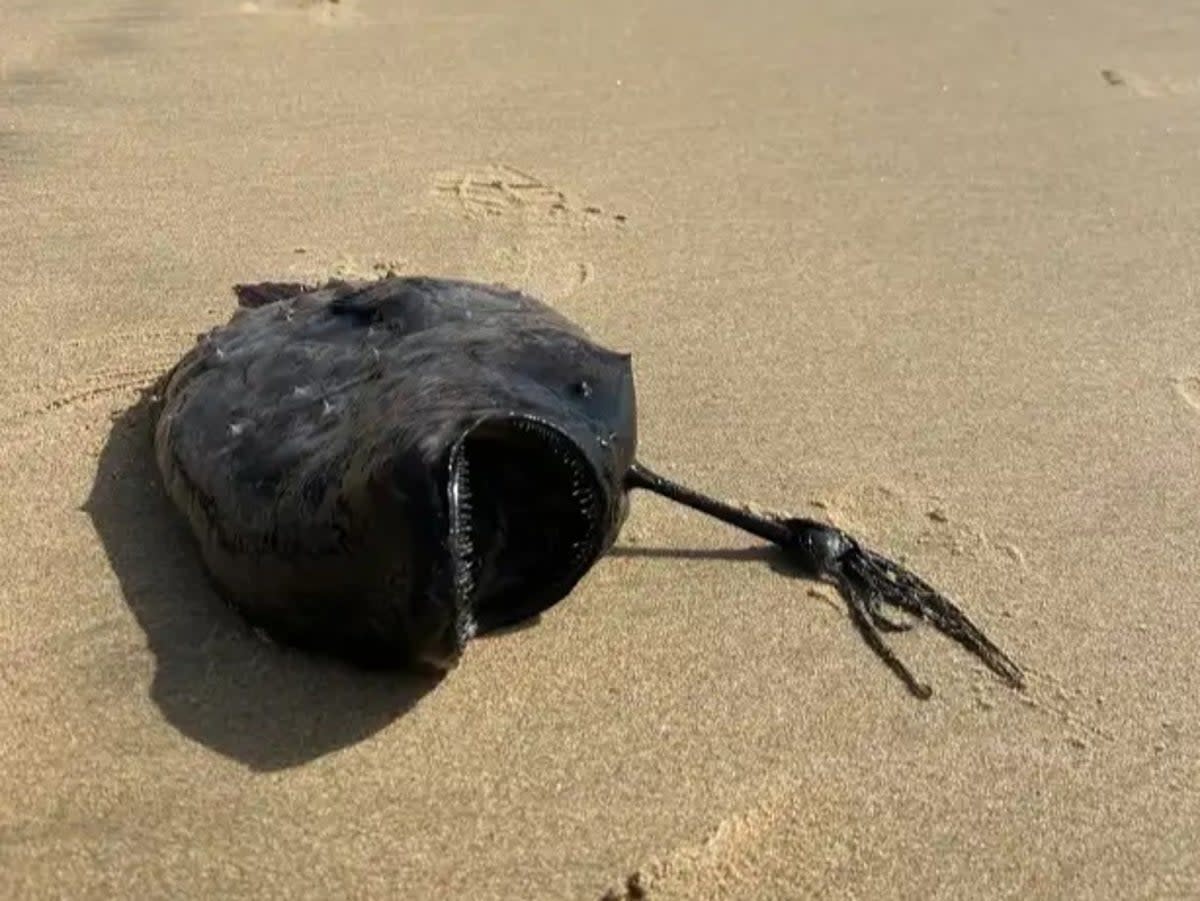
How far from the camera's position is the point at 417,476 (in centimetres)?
252

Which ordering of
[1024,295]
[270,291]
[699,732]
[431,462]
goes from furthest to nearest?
[1024,295], [270,291], [699,732], [431,462]

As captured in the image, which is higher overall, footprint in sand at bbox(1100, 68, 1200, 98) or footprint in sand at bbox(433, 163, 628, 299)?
footprint in sand at bbox(1100, 68, 1200, 98)

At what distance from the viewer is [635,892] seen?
Answer: 2602mm

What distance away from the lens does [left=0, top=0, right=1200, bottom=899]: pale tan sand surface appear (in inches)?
108

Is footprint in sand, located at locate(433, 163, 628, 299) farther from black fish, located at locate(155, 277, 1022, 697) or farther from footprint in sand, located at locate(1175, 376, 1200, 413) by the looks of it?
footprint in sand, located at locate(1175, 376, 1200, 413)

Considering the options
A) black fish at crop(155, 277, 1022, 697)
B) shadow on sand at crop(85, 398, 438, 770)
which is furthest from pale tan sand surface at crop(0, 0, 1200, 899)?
black fish at crop(155, 277, 1022, 697)

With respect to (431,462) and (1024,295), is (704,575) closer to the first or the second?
(431,462)

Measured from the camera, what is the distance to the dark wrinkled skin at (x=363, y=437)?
2.61 meters

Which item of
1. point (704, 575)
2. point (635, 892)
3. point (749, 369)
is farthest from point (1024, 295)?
point (635, 892)

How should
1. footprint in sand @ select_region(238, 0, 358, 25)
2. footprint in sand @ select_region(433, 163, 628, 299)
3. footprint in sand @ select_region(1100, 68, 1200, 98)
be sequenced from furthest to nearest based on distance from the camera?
footprint in sand @ select_region(238, 0, 358, 25) < footprint in sand @ select_region(1100, 68, 1200, 98) < footprint in sand @ select_region(433, 163, 628, 299)

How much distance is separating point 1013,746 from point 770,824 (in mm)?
526

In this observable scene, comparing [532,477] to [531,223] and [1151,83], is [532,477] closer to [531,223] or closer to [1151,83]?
[531,223]

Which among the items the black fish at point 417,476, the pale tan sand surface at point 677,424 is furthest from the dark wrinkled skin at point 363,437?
the pale tan sand surface at point 677,424

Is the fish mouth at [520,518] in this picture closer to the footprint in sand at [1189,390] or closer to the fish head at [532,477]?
the fish head at [532,477]
